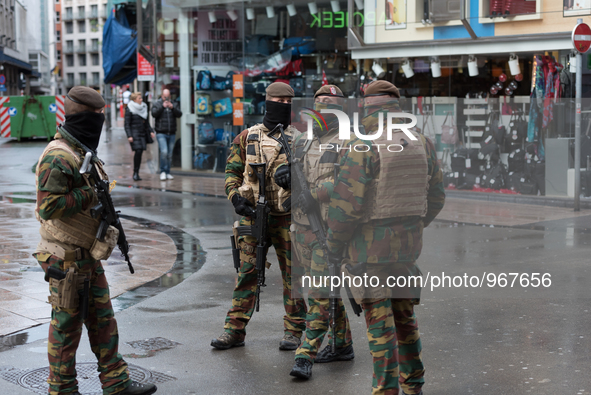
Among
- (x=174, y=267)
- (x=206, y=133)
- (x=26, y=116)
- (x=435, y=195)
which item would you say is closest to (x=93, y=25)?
(x=26, y=116)

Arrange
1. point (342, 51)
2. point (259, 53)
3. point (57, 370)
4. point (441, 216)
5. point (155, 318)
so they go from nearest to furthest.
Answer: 1. point (57, 370)
2. point (155, 318)
3. point (441, 216)
4. point (342, 51)
5. point (259, 53)

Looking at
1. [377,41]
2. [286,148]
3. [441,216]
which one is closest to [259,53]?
[377,41]

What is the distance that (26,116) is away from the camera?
33.9 metres

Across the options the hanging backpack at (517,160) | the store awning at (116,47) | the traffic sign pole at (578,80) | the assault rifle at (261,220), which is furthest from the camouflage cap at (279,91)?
the store awning at (116,47)

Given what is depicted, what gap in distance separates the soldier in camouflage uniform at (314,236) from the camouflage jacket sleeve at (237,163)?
0.61 metres

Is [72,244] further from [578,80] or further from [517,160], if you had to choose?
[517,160]

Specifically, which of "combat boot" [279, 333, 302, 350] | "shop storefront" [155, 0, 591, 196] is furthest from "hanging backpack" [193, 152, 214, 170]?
"combat boot" [279, 333, 302, 350]

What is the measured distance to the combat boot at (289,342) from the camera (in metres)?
5.20

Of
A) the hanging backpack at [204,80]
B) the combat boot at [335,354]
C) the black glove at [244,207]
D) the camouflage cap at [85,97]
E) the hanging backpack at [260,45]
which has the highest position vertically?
the hanging backpack at [260,45]

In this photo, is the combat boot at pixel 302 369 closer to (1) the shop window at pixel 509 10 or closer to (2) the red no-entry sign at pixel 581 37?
(2) the red no-entry sign at pixel 581 37

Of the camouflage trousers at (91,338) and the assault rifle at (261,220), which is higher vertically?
the assault rifle at (261,220)

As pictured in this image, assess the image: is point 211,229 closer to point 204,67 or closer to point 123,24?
point 204,67

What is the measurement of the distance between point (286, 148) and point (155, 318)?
6.38 ft

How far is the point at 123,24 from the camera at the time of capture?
26953 millimetres
